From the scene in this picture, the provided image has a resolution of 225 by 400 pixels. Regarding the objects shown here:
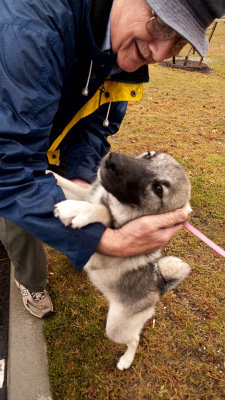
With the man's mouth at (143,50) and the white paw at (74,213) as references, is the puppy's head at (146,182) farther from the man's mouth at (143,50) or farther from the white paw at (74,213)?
the man's mouth at (143,50)

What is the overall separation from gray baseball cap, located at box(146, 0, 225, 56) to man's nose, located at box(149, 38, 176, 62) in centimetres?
15

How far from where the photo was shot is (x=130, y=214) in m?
1.83

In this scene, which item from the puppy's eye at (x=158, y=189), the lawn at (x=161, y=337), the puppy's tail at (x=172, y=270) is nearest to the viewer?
the puppy's eye at (x=158, y=189)

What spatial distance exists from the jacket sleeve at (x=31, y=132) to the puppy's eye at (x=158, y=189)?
510mm

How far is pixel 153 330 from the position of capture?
2.49 meters

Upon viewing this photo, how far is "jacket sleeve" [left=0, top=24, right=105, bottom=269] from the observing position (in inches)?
52.3

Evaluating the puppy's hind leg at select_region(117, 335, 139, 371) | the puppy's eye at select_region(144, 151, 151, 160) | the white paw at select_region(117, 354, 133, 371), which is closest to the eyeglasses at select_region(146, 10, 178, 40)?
the puppy's eye at select_region(144, 151, 151, 160)

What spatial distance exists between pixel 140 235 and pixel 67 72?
108cm

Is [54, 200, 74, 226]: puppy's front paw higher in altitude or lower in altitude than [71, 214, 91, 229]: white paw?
higher

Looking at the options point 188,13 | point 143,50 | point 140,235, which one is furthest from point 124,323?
point 188,13

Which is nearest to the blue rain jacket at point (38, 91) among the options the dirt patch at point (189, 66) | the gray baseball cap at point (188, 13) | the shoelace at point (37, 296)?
the gray baseball cap at point (188, 13)

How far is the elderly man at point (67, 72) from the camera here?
133cm

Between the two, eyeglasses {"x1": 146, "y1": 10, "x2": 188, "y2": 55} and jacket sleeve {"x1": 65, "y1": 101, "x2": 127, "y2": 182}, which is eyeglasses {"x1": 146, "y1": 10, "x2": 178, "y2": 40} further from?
jacket sleeve {"x1": 65, "y1": 101, "x2": 127, "y2": 182}

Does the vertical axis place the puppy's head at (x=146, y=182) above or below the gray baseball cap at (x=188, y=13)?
below
